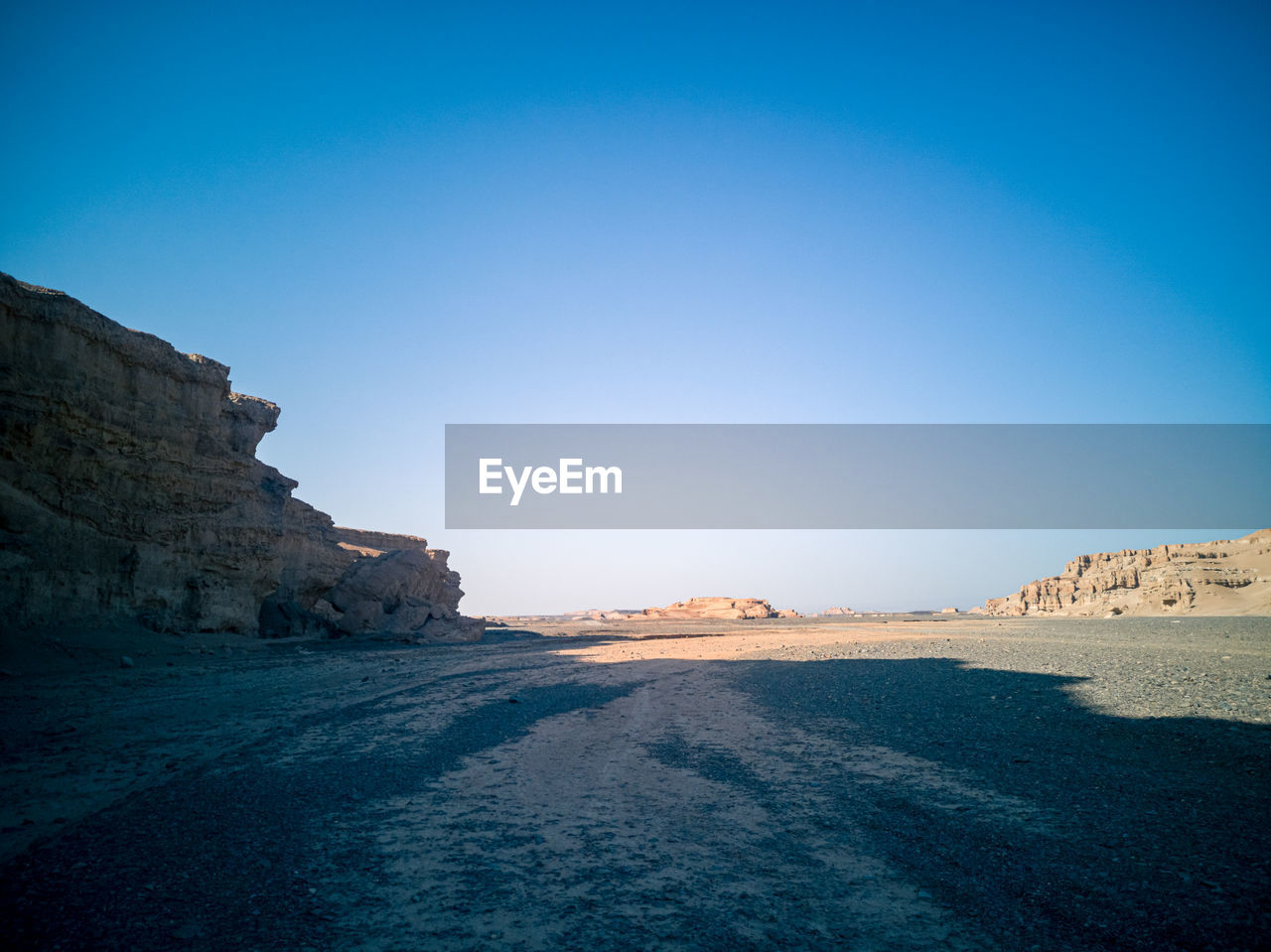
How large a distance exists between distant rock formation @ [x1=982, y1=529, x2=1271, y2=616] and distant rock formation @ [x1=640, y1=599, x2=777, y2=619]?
114ft

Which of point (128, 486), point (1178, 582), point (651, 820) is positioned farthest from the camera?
point (1178, 582)

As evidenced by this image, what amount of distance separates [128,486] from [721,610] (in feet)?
259

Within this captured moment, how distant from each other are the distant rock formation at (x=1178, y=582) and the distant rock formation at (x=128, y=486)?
174 feet

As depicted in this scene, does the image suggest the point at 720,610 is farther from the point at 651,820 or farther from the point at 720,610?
the point at 651,820

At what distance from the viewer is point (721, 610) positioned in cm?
8975

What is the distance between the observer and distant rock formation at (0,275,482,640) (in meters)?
16.1

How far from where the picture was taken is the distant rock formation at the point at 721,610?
8600 centimetres

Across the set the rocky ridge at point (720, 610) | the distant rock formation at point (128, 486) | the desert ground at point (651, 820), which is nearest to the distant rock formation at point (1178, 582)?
the rocky ridge at point (720, 610)

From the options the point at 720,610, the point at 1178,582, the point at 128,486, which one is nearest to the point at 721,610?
the point at 720,610

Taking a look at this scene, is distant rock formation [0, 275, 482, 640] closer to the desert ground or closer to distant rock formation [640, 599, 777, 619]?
the desert ground

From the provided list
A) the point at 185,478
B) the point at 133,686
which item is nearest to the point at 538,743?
the point at 133,686

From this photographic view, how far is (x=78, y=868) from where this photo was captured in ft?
14.1

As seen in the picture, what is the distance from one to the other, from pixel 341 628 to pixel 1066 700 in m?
28.9

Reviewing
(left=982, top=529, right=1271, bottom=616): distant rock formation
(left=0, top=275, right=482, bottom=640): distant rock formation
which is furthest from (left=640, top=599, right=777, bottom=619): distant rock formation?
(left=0, top=275, right=482, bottom=640): distant rock formation
